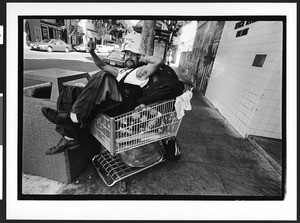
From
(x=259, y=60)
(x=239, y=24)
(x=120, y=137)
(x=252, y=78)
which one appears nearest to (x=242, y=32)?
(x=239, y=24)

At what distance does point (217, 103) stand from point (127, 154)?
3.30 metres

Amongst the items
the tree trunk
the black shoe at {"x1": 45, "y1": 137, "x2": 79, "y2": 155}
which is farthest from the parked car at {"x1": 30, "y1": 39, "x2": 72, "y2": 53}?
the black shoe at {"x1": 45, "y1": 137, "x2": 79, "y2": 155}

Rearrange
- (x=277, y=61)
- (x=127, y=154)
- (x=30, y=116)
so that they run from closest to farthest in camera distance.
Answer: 1. (x=30, y=116)
2. (x=127, y=154)
3. (x=277, y=61)

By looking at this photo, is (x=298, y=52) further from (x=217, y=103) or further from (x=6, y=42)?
(x=6, y=42)

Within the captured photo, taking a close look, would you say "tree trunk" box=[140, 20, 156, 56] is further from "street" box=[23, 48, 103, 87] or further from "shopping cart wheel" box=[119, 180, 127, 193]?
"shopping cart wheel" box=[119, 180, 127, 193]

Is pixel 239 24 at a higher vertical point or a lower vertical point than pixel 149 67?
higher

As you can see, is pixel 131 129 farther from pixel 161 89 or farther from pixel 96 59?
pixel 96 59

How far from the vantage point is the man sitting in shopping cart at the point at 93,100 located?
133 cm

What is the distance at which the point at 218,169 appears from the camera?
2.19 metres

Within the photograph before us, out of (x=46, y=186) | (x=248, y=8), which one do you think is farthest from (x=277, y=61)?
(x=46, y=186)

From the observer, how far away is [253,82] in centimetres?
279

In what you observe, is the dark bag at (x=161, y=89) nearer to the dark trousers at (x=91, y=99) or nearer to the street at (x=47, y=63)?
the dark trousers at (x=91, y=99)

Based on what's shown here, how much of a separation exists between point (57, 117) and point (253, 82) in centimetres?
314

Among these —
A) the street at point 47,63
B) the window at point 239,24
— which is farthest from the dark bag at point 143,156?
the window at point 239,24
